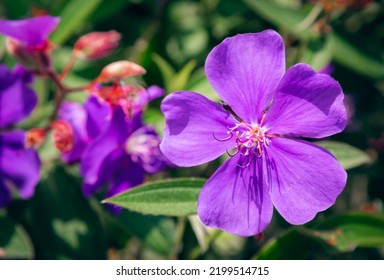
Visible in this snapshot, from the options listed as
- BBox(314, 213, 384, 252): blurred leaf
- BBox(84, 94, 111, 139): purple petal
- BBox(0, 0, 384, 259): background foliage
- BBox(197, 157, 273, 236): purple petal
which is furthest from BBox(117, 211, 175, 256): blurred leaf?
BBox(197, 157, 273, 236): purple petal

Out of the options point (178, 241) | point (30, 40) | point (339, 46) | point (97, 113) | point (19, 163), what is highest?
point (30, 40)

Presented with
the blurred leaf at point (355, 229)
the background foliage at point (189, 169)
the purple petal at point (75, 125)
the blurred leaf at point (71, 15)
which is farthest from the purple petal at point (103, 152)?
the blurred leaf at point (355, 229)

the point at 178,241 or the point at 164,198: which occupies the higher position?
the point at 164,198

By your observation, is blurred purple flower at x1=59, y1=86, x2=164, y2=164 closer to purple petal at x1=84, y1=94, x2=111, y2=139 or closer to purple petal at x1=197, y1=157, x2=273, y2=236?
purple petal at x1=84, y1=94, x2=111, y2=139

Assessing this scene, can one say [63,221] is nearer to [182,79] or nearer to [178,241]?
[178,241]

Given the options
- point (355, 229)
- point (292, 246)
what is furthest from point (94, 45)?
point (355, 229)

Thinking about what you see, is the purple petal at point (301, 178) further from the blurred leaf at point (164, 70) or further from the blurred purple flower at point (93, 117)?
the blurred leaf at point (164, 70)

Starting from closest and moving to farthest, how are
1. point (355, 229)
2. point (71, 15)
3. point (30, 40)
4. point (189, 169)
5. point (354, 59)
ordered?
point (30, 40), point (355, 229), point (71, 15), point (354, 59), point (189, 169)
